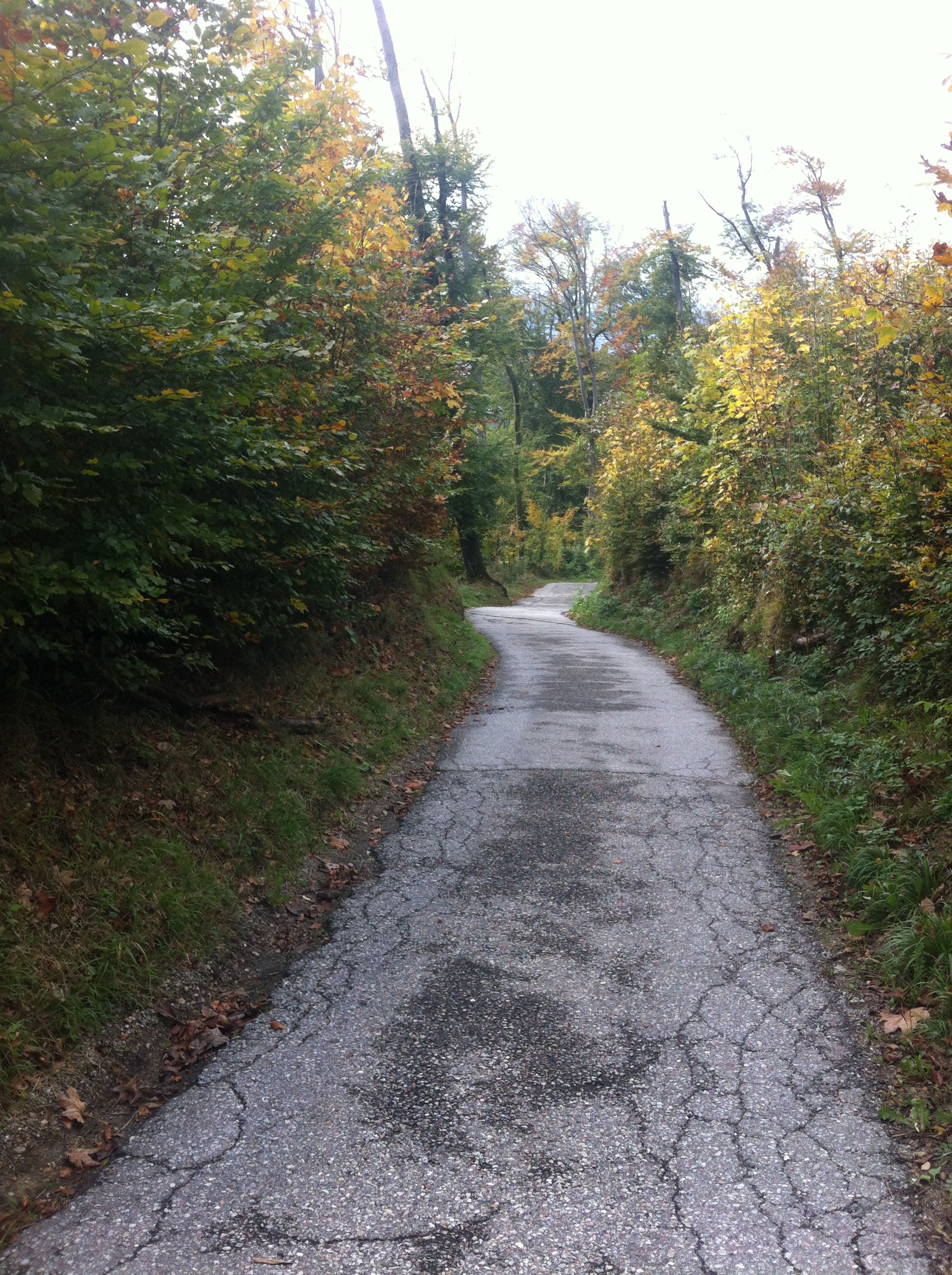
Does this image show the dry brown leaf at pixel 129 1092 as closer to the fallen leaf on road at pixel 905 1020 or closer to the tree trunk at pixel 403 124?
the fallen leaf on road at pixel 905 1020

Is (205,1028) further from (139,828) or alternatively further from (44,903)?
(139,828)

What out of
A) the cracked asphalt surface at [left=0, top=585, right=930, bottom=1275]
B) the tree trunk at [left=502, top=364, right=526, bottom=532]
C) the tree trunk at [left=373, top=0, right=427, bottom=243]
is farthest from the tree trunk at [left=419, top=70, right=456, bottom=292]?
the cracked asphalt surface at [left=0, top=585, right=930, bottom=1275]

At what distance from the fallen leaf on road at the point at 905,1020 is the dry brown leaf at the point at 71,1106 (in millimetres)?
3408

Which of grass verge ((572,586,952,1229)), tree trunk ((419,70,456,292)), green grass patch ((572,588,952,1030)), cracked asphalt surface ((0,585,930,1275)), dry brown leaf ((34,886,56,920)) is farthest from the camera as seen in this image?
tree trunk ((419,70,456,292))

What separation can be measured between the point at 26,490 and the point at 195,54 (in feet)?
14.4

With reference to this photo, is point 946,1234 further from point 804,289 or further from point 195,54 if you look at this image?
point 804,289

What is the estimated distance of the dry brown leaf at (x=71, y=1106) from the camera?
345cm

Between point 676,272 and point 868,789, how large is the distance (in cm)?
3751

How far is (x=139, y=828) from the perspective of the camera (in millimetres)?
5027

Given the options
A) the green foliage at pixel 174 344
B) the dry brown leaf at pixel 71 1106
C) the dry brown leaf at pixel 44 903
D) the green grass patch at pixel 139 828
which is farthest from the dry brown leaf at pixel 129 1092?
the green foliage at pixel 174 344

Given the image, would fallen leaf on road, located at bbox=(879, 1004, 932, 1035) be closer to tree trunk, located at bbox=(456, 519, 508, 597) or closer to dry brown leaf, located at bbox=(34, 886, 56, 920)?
dry brown leaf, located at bbox=(34, 886, 56, 920)

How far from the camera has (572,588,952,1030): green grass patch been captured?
4574mm

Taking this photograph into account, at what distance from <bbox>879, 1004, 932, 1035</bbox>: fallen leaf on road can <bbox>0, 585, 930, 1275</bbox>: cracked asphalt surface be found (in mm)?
172

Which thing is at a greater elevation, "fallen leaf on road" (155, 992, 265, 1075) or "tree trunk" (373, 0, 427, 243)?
"tree trunk" (373, 0, 427, 243)
